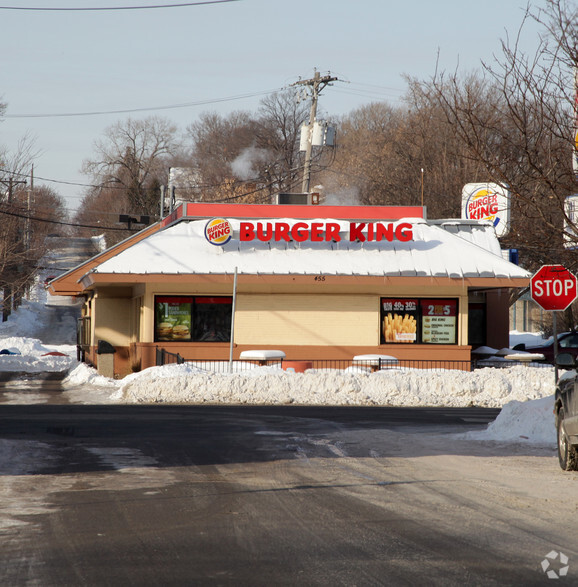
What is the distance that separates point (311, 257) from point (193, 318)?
496 centimetres

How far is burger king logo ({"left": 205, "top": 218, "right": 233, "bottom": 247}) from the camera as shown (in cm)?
3098

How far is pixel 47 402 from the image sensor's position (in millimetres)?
22547

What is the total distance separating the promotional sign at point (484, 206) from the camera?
36656mm

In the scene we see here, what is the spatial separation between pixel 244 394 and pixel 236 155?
69519mm

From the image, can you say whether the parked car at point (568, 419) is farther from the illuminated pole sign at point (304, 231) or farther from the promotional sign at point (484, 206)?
the promotional sign at point (484, 206)

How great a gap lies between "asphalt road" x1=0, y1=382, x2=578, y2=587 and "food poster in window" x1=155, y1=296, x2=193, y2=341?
15.1 metres

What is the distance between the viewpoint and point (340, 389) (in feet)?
81.3

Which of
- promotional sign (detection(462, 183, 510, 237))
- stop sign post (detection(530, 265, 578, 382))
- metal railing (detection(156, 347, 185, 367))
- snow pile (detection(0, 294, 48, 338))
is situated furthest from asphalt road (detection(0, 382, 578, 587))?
snow pile (detection(0, 294, 48, 338))

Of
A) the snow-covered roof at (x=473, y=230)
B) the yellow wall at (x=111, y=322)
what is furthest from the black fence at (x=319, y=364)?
the snow-covered roof at (x=473, y=230)

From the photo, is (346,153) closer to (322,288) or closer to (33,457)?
(322,288)

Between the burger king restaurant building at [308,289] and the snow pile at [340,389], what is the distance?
5067 millimetres

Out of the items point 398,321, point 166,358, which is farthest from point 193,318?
point 398,321

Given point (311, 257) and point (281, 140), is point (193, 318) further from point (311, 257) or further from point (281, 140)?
point (281, 140)

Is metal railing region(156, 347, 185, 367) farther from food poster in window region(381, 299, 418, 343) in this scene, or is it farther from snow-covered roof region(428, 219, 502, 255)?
snow-covered roof region(428, 219, 502, 255)
